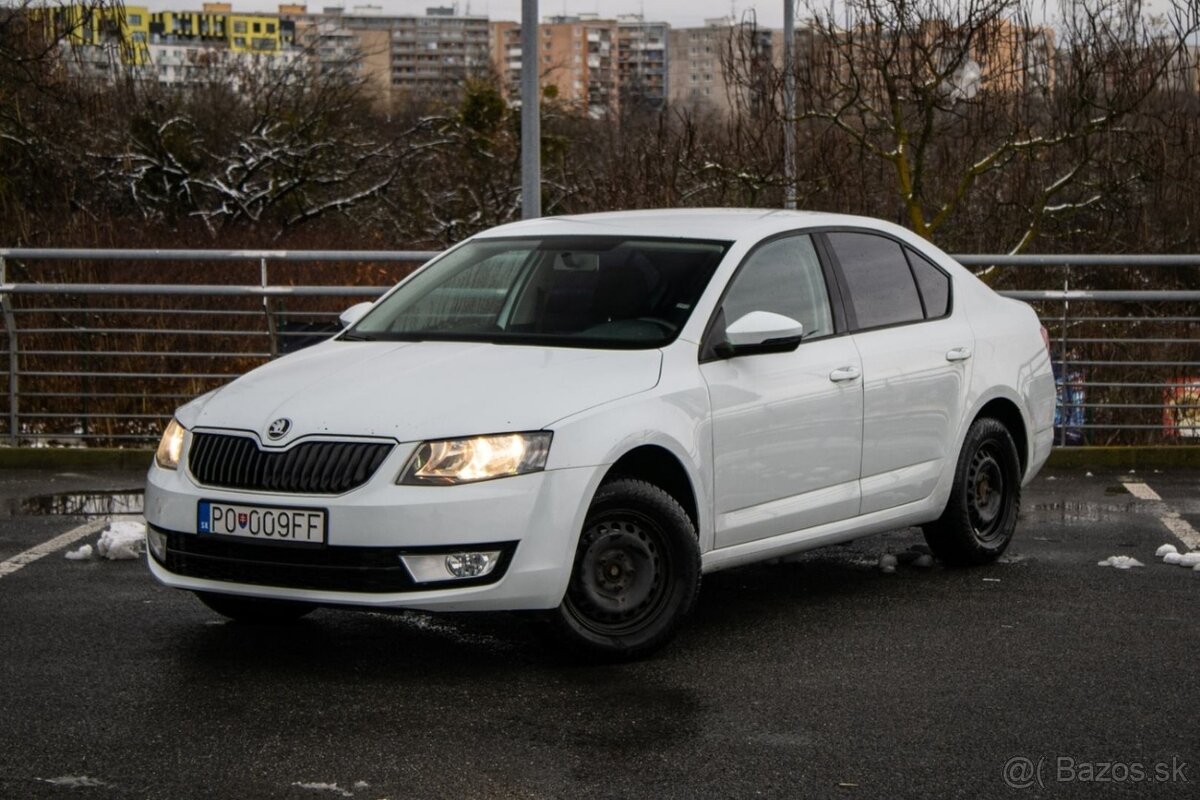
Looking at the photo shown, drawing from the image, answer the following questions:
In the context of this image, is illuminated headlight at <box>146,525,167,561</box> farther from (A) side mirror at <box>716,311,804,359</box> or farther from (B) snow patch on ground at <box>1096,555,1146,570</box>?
(B) snow patch on ground at <box>1096,555,1146,570</box>

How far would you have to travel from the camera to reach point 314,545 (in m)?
5.78

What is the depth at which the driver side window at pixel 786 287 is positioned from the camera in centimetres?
695

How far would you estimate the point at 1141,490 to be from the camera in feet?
36.5

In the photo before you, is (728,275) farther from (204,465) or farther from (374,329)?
(204,465)

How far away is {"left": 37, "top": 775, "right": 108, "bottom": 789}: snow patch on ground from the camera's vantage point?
4.72 meters

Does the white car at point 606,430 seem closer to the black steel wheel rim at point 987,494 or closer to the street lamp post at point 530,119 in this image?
the black steel wheel rim at point 987,494

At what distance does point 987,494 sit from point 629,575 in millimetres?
2649

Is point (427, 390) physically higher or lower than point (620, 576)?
higher

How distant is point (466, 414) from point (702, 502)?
3.38 feet

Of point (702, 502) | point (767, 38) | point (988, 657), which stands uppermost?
point (767, 38)

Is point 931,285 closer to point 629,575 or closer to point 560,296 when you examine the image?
point 560,296

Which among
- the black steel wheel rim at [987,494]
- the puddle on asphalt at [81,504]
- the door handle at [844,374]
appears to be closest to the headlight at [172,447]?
the door handle at [844,374]

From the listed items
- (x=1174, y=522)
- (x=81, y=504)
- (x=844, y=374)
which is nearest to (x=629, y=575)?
(x=844, y=374)

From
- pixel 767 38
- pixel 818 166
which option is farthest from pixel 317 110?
pixel 818 166
